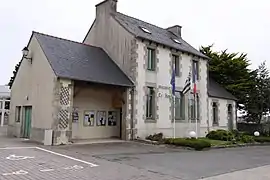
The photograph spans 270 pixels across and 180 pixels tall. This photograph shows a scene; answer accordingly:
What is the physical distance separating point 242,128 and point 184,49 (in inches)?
475

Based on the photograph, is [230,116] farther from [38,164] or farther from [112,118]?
[38,164]

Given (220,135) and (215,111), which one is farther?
(215,111)

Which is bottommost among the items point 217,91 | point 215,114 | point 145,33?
point 215,114

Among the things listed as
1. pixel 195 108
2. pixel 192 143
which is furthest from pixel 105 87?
pixel 195 108

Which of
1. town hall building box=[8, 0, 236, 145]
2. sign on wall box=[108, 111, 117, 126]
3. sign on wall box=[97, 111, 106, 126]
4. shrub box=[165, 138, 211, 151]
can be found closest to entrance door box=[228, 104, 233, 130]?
town hall building box=[8, 0, 236, 145]

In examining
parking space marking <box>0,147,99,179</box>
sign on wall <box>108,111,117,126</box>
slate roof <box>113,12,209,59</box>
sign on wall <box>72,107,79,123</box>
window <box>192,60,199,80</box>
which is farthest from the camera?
window <box>192,60,199,80</box>

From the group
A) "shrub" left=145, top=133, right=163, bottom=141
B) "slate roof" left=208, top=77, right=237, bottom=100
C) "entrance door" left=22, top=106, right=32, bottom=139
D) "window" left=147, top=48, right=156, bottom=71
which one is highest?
"window" left=147, top=48, right=156, bottom=71

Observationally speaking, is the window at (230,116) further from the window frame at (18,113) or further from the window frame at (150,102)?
the window frame at (18,113)

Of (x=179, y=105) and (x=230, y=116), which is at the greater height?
(x=179, y=105)

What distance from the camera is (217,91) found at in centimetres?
2450

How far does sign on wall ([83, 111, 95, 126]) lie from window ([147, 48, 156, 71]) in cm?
446

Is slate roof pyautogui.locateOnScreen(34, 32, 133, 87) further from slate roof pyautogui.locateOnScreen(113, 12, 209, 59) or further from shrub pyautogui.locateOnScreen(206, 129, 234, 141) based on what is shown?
shrub pyautogui.locateOnScreen(206, 129, 234, 141)

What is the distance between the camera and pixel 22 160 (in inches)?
361

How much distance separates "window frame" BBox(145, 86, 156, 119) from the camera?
17.8m
